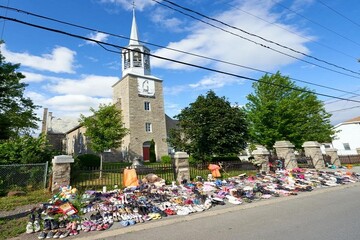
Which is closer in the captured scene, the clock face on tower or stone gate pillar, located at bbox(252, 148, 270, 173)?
stone gate pillar, located at bbox(252, 148, 270, 173)

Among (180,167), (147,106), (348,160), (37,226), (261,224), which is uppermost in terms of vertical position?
(147,106)

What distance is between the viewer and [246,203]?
7.95 metres

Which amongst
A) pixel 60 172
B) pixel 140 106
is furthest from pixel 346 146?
pixel 60 172

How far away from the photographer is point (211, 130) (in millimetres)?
16859

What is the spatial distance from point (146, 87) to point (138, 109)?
3.67m

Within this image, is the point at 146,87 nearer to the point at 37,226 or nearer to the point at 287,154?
the point at 287,154

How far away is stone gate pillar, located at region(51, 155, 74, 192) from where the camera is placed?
29.6 feet

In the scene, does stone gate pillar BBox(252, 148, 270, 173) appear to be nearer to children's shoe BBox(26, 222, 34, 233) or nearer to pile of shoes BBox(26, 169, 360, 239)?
pile of shoes BBox(26, 169, 360, 239)

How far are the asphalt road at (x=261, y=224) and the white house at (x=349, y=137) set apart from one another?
111 ft

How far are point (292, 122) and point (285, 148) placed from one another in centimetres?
806

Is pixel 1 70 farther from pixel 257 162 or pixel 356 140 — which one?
pixel 356 140

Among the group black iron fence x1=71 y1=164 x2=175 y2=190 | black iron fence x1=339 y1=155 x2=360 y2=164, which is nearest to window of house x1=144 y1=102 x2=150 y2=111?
black iron fence x1=71 y1=164 x2=175 y2=190

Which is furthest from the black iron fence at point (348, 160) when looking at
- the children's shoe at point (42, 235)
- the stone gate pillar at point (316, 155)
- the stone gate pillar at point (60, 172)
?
the children's shoe at point (42, 235)

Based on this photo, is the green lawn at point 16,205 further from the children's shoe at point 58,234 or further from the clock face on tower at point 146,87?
the clock face on tower at point 146,87
